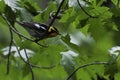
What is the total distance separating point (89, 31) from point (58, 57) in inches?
7.4

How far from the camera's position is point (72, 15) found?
5.14 ft

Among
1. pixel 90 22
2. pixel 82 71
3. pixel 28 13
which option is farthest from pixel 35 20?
pixel 82 71

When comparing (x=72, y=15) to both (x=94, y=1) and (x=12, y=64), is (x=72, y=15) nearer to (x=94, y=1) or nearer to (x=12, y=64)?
(x=94, y=1)

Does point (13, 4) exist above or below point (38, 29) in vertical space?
above

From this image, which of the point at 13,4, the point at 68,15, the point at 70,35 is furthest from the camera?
the point at 70,35

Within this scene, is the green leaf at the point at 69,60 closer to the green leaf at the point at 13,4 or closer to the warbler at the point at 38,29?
the warbler at the point at 38,29

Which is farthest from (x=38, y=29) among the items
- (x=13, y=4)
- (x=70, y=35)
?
(x=13, y=4)

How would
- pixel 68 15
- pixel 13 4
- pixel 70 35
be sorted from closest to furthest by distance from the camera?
pixel 13 4 < pixel 68 15 < pixel 70 35

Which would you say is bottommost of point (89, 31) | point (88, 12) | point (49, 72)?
point (49, 72)

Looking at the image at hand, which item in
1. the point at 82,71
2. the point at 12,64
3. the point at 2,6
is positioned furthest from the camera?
the point at 12,64

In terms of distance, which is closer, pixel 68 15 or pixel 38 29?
pixel 68 15

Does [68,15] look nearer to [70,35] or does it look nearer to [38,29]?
[70,35]

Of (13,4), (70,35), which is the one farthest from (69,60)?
(13,4)

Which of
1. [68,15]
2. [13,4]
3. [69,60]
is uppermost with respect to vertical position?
[13,4]
